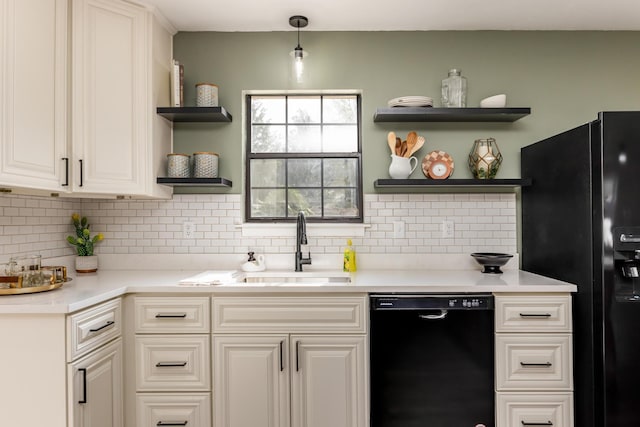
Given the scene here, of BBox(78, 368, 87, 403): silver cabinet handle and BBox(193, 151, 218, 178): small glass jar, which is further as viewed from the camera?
BBox(193, 151, 218, 178): small glass jar

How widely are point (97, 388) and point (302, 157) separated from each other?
1757 millimetres

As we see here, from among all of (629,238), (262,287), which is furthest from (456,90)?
(262,287)

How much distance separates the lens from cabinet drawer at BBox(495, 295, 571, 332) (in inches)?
85.4

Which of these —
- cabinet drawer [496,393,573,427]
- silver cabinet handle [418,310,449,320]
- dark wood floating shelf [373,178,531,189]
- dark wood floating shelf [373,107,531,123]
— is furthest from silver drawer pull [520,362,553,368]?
dark wood floating shelf [373,107,531,123]

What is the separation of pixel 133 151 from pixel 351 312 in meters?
1.52

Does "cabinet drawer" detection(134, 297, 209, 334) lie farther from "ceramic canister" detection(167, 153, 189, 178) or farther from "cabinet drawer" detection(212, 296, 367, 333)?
"ceramic canister" detection(167, 153, 189, 178)

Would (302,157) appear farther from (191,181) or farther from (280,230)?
(191,181)

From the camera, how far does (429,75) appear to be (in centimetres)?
285

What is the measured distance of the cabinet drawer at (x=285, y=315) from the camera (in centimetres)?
219

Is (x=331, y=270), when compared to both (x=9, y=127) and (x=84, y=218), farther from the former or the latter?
(x=9, y=127)

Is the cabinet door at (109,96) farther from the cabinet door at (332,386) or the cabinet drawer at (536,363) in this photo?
the cabinet drawer at (536,363)

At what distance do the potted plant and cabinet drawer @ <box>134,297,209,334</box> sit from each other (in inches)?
29.3

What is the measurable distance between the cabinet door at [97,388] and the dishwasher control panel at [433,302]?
129 cm

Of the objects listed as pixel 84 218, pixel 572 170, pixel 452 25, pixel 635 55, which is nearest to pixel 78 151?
pixel 84 218
